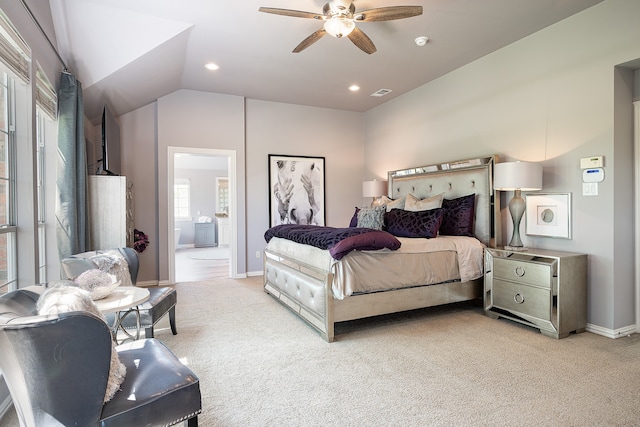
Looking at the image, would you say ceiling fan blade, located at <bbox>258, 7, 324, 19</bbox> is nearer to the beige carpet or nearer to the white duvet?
the white duvet

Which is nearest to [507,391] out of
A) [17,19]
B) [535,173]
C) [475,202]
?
[535,173]

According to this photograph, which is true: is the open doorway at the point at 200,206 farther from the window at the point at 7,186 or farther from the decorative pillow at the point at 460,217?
the window at the point at 7,186

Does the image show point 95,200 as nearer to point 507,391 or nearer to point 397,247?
point 397,247

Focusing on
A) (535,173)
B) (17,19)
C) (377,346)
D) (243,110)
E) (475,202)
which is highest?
(243,110)

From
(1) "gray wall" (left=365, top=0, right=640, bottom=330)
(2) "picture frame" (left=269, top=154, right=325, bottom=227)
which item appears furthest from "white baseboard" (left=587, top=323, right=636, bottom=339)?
(2) "picture frame" (left=269, top=154, right=325, bottom=227)

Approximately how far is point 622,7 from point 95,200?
5280 mm

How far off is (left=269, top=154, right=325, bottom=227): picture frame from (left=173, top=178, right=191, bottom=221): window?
17.9 feet

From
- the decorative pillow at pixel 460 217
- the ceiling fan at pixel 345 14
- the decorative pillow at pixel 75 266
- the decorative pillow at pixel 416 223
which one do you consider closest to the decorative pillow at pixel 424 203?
the decorative pillow at pixel 460 217

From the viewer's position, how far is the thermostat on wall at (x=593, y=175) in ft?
9.62

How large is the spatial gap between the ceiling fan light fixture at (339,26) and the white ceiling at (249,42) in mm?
343

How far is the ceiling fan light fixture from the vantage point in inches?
105

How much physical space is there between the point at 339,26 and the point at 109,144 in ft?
9.96

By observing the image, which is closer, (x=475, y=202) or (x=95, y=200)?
(x=95, y=200)

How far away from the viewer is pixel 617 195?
288 cm
